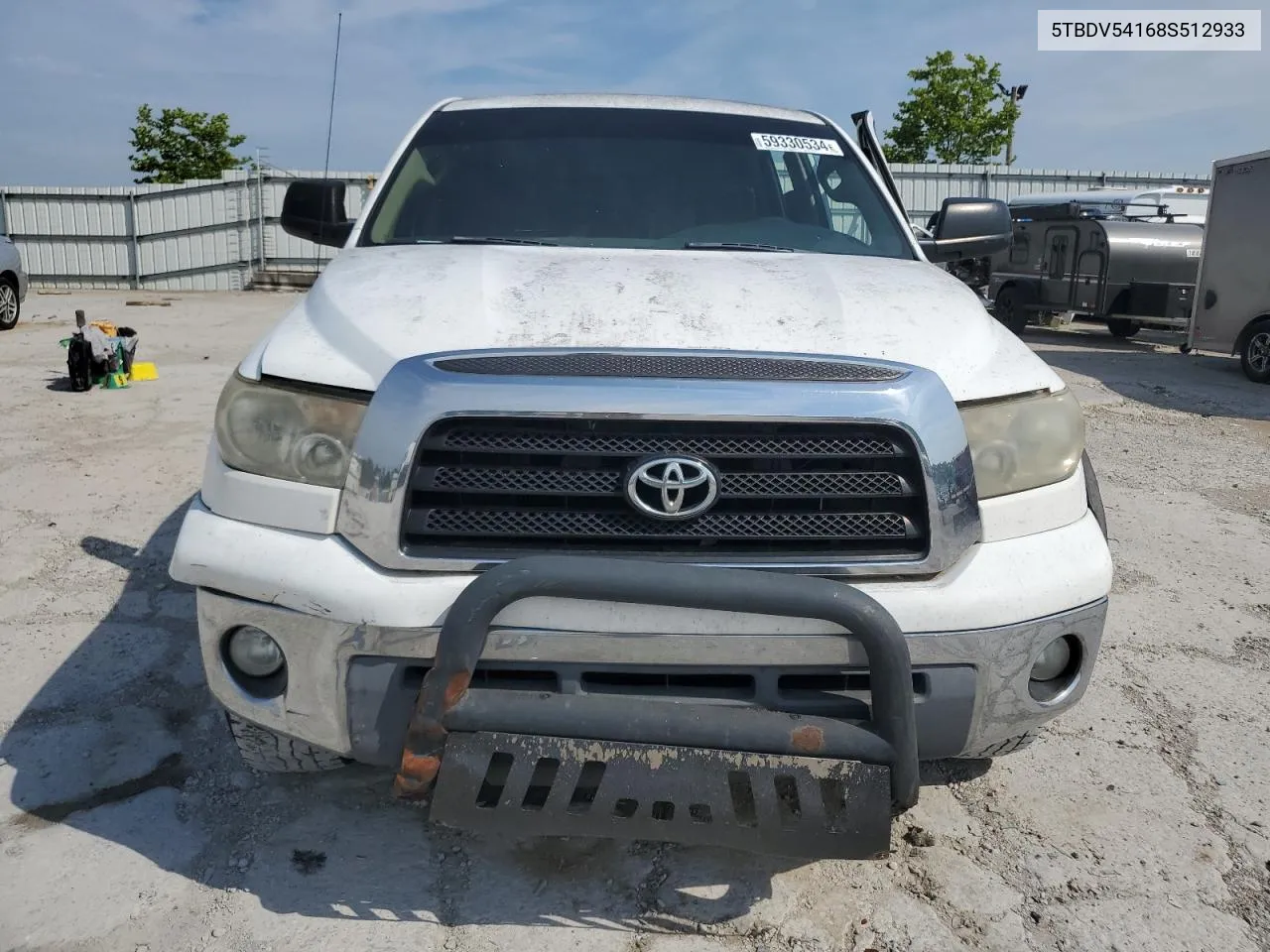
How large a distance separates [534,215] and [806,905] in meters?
2.14

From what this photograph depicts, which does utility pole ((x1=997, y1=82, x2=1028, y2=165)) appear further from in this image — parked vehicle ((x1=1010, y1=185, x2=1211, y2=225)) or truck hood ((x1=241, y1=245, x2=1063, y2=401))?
truck hood ((x1=241, y1=245, x2=1063, y2=401))

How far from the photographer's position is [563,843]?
2.56 meters

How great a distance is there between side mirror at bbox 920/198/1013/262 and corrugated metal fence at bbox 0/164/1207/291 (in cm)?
1989

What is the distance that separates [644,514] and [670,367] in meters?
0.30

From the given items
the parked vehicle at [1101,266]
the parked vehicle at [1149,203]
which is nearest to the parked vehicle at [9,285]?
the parked vehicle at [1101,266]

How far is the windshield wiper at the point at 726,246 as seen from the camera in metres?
3.14

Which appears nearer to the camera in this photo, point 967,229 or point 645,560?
point 645,560

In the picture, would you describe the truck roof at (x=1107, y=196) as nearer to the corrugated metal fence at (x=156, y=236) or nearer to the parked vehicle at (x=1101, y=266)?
the parked vehicle at (x=1101, y=266)

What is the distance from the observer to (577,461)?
6.80 feet

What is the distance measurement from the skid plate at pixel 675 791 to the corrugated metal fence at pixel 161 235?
21.9 metres

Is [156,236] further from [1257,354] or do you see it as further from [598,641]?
[598,641]

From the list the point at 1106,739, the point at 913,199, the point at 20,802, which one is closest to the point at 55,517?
the point at 20,802

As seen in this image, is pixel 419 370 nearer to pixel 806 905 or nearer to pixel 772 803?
pixel 772 803

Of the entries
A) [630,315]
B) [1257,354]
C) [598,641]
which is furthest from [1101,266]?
[598,641]
